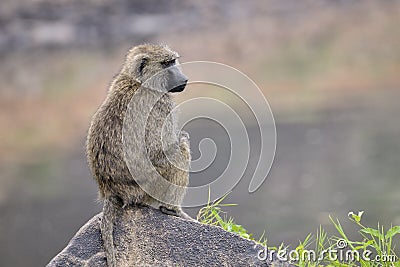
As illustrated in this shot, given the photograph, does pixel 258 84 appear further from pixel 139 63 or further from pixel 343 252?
pixel 139 63

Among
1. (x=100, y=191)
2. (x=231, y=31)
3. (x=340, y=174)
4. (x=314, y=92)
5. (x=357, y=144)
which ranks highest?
(x=231, y=31)

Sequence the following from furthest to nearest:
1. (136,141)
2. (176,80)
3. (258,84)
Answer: (258,84) → (176,80) → (136,141)

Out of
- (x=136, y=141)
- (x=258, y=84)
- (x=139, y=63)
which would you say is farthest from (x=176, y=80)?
(x=258, y=84)

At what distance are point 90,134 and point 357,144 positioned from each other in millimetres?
9339

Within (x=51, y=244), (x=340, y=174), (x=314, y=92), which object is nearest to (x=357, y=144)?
(x=340, y=174)

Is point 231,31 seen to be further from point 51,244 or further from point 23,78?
point 51,244

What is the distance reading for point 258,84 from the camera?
18.0 metres

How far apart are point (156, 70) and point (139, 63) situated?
0.12 m

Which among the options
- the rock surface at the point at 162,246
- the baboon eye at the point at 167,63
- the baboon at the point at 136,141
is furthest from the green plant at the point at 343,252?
the baboon eye at the point at 167,63

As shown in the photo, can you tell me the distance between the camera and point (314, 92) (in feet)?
58.2

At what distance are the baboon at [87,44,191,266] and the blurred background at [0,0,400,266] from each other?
12.3ft

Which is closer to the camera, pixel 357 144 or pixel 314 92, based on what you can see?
pixel 357 144

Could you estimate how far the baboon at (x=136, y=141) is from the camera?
17.1 ft

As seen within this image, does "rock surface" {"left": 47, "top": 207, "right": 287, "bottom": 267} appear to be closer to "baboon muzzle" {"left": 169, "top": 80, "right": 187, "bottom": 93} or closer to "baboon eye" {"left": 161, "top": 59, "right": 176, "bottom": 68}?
"baboon muzzle" {"left": 169, "top": 80, "right": 187, "bottom": 93}
